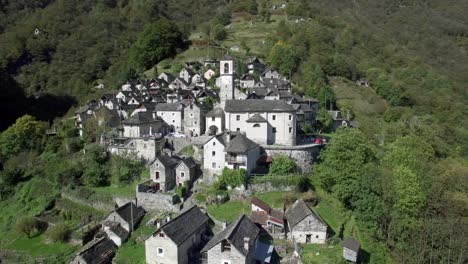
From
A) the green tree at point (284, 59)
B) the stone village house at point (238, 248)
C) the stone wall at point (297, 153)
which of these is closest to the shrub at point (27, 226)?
the stone village house at point (238, 248)

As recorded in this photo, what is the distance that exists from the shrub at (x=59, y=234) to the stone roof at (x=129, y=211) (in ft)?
Answer: 20.3

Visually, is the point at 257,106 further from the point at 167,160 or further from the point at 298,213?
the point at 298,213

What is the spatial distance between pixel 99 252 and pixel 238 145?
50.8 feet

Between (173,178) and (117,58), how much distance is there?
69.2 m

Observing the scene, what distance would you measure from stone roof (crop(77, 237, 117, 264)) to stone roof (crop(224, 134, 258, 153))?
526 inches

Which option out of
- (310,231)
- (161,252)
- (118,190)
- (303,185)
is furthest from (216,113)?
(161,252)

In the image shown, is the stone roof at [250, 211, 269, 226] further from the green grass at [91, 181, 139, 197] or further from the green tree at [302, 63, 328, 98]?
the green tree at [302, 63, 328, 98]

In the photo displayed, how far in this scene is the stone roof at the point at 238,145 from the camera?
118 feet

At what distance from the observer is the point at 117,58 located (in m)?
98.2

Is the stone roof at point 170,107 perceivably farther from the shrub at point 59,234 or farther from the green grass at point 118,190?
the shrub at point 59,234

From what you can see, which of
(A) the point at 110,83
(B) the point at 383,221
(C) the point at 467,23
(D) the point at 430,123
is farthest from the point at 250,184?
(C) the point at 467,23

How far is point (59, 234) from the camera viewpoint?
115 feet

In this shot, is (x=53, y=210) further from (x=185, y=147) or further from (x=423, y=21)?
(x=423, y=21)

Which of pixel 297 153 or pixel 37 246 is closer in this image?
pixel 37 246
